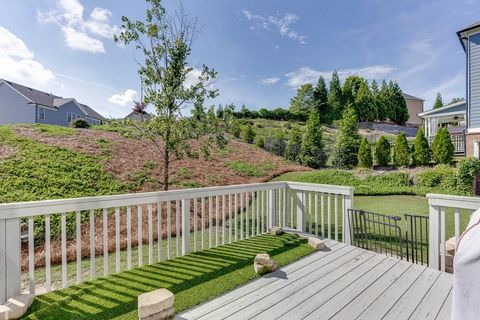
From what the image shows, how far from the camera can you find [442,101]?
41562 mm

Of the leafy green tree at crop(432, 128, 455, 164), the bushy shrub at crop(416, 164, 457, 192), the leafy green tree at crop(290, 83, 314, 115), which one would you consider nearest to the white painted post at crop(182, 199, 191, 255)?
the bushy shrub at crop(416, 164, 457, 192)

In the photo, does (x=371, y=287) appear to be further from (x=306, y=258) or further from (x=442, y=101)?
(x=442, y=101)

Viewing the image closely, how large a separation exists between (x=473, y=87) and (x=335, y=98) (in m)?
20.8

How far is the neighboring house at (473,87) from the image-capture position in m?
9.20

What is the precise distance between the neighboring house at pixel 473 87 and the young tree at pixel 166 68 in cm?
985

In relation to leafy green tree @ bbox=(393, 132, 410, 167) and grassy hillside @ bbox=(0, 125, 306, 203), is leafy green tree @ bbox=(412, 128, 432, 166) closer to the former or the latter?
leafy green tree @ bbox=(393, 132, 410, 167)

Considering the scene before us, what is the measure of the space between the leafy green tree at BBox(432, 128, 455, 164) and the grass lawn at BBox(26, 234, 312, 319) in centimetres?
1106

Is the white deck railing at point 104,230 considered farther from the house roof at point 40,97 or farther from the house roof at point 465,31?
the house roof at point 40,97

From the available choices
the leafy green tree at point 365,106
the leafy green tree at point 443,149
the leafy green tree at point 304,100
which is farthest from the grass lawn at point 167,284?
the leafy green tree at point 365,106

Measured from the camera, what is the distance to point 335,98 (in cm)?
2950

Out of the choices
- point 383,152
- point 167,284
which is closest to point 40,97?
point 167,284

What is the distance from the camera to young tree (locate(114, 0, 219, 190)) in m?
5.11

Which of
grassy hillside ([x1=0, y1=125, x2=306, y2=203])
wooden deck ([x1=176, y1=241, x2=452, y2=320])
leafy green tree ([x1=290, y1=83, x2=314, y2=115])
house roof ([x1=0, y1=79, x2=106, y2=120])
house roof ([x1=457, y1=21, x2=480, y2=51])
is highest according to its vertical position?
leafy green tree ([x1=290, y1=83, x2=314, y2=115])

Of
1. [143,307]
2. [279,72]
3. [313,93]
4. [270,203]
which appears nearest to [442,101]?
[313,93]
